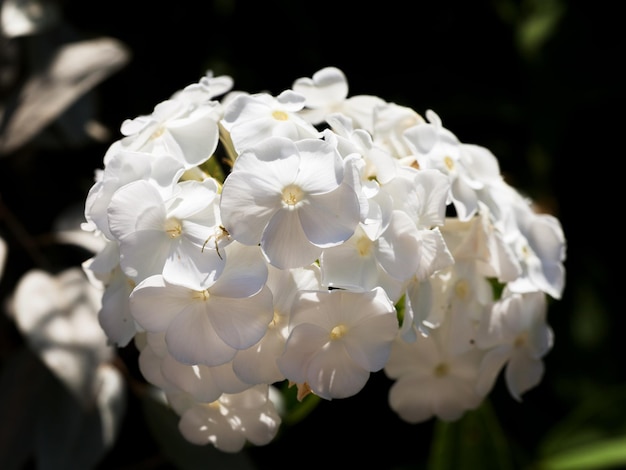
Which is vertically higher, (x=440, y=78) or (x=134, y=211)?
(x=134, y=211)

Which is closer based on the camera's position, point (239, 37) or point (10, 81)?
point (10, 81)

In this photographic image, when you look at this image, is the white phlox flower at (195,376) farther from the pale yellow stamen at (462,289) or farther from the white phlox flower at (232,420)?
the pale yellow stamen at (462,289)

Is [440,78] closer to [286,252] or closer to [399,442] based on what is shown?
[399,442]

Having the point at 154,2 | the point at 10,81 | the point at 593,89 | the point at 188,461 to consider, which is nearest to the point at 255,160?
the point at 188,461

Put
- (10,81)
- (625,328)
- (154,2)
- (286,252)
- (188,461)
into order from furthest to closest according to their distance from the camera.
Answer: (625,328) < (154,2) < (10,81) < (188,461) < (286,252)

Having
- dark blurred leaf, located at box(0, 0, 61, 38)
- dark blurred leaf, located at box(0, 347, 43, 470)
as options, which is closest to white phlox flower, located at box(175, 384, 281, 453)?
A: dark blurred leaf, located at box(0, 347, 43, 470)

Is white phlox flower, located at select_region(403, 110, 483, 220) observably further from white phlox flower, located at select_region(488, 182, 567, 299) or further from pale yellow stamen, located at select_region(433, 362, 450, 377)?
pale yellow stamen, located at select_region(433, 362, 450, 377)

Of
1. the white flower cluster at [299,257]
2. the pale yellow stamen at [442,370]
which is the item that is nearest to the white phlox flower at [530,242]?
the white flower cluster at [299,257]

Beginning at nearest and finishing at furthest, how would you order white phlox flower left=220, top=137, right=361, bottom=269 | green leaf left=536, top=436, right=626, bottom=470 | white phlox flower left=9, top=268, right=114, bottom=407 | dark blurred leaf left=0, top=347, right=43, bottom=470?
white phlox flower left=220, top=137, right=361, bottom=269, white phlox flower left=9, top=268, right=114, bottom=407, dark blurred leaf left=0, top=347, right=43, bottom=470, green leaf left=536, top=436, right=626, bottom=470
